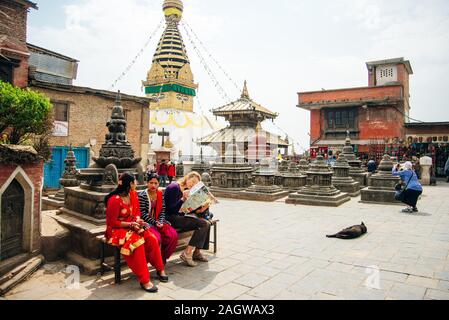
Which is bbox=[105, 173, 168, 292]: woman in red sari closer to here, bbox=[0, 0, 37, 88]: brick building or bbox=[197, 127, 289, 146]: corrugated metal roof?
→ bbox=[0, 0, 37, 88]: brick building

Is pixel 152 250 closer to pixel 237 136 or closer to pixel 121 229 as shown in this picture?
pixel 121 229

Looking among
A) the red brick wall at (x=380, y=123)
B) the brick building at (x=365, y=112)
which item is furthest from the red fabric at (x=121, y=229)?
the red brick wall at (x=380, y=123)

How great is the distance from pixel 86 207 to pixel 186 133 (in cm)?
3746

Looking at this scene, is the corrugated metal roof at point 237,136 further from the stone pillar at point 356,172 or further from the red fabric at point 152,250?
the red fabric at point 152,250

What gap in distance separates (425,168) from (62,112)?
913 inches

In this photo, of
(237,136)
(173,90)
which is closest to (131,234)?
(237,136)

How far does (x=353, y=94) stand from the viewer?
2766 centimetres

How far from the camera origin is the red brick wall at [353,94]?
25931 millimetres

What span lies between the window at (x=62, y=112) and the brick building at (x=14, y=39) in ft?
9.35

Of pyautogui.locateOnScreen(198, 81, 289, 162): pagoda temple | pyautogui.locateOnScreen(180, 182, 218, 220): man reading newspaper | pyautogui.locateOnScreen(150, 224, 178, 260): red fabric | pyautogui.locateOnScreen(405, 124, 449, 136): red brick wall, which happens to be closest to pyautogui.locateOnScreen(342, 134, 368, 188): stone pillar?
pyautogui.locateOnScreen(198, 81, 289, 162): pagoda temple

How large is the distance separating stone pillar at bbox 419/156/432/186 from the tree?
21.8 metres

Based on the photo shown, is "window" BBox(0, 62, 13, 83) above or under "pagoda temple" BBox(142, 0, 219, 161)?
under

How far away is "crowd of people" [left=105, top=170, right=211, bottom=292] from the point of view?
4.28 meters
